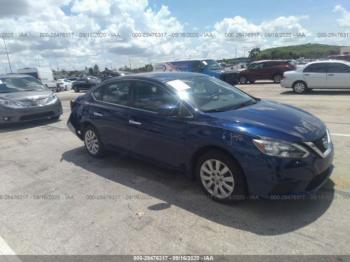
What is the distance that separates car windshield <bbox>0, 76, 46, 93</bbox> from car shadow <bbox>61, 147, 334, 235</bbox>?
21.3 ft

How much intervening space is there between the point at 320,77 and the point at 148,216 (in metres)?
12.9

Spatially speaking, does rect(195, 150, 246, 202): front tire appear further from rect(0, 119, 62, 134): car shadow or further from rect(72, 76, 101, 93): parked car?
rect(72, 76, 101, 93): parked car

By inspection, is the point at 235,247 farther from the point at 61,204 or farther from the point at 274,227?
the point at 61,204

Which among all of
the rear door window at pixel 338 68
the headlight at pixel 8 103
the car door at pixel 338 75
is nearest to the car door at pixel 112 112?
the headlight at pixel 8 103

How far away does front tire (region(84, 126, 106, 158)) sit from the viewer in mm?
5816

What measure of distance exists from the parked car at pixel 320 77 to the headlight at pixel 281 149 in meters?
12.0

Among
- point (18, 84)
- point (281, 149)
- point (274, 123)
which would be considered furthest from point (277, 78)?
point (281, 149)

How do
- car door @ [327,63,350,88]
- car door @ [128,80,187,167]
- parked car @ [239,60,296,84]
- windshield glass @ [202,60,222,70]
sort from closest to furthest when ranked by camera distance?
car door @ [128,80,187,167]
car door @ [327,63,350,88]
windshield glass @ [202,60,222,70]
parked car @ [239,60,296,84]

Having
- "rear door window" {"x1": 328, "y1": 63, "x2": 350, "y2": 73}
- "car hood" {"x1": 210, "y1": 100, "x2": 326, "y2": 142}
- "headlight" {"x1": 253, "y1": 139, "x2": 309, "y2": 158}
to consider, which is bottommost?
"rear door window" {"x1": 328, "y1": 63, "x2": 350, "y2": 73}

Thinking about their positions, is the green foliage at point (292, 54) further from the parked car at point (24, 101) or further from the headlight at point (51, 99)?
the parked car at point (24, 101)

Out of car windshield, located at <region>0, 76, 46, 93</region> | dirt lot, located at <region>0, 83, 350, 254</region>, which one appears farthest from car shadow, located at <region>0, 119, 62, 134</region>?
dirt lot, located at <region>0, 83, 350, 254</region>

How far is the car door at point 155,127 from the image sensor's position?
4.23m

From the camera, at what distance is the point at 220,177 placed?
3855mm

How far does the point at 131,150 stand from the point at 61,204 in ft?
4.28
